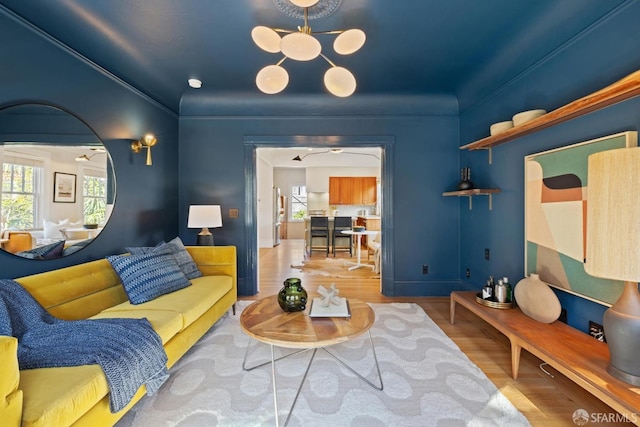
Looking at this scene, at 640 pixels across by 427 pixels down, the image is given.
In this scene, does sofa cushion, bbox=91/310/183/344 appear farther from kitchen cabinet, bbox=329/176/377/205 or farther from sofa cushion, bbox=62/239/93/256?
kitchen cabinet, bbox=329/176/377/205

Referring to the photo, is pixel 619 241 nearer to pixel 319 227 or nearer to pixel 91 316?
pixel 91 316

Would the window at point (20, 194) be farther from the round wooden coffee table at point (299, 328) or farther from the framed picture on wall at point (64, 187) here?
the round wooden coffee table at point (299, 328)

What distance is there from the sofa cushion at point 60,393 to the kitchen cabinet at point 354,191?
8098 mm

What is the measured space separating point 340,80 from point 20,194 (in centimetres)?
232

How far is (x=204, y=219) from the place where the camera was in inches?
126

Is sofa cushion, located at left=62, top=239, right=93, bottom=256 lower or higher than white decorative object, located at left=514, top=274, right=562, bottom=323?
higher

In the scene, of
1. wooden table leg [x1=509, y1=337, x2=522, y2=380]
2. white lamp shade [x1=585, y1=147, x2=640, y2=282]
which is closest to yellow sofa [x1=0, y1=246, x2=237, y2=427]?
wooden table leg [x1=509, y1=337, x2=522, y2=380]

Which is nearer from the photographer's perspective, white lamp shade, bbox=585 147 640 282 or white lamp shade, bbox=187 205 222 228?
white lamp shade, bbox=585 147 640 282

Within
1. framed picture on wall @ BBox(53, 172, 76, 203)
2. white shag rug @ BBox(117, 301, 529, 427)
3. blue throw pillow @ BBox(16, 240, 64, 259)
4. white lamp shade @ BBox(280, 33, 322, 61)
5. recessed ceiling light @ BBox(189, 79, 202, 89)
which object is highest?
recessed ceiling light @ BBox(189, 79, 202, 89)

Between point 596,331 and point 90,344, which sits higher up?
point 90,344

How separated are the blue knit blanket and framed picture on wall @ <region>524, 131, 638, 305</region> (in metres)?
2.77

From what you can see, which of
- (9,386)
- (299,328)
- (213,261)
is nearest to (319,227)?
(213,261)

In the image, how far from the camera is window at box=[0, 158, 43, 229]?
1.81 m

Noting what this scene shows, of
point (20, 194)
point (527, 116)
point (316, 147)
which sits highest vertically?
point (316, 147)
